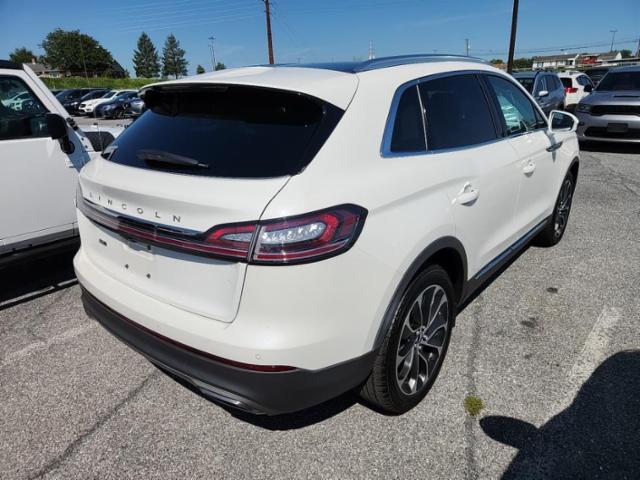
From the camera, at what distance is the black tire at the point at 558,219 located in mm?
4656

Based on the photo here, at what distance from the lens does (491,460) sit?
2.22 meters

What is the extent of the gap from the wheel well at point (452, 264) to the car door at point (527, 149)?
1056mm

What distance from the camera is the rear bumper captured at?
73.9 inches

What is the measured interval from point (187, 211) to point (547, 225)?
12.5 ft

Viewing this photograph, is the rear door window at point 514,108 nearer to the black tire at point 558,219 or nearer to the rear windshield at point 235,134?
the black tire at point 558,219

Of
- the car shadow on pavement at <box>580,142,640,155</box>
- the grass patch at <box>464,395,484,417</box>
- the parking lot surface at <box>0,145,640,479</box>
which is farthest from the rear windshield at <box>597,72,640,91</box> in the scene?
the grass patch at <box>464,395,484,417</box>

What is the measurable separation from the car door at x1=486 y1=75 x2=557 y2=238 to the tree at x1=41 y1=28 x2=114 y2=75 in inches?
4604

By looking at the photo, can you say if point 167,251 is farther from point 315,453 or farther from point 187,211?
point 315,453

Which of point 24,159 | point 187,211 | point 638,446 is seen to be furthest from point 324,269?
point 24,159

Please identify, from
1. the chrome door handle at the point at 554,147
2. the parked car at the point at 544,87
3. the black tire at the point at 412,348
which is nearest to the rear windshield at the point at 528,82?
the parked car at the point at 544,87

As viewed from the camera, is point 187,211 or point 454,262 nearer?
point 187,211

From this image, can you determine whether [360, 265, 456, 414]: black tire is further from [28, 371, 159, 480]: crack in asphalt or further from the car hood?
the car hood

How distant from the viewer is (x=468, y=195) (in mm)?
2660

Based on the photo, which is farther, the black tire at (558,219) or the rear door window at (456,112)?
the black tire at (558,219)
